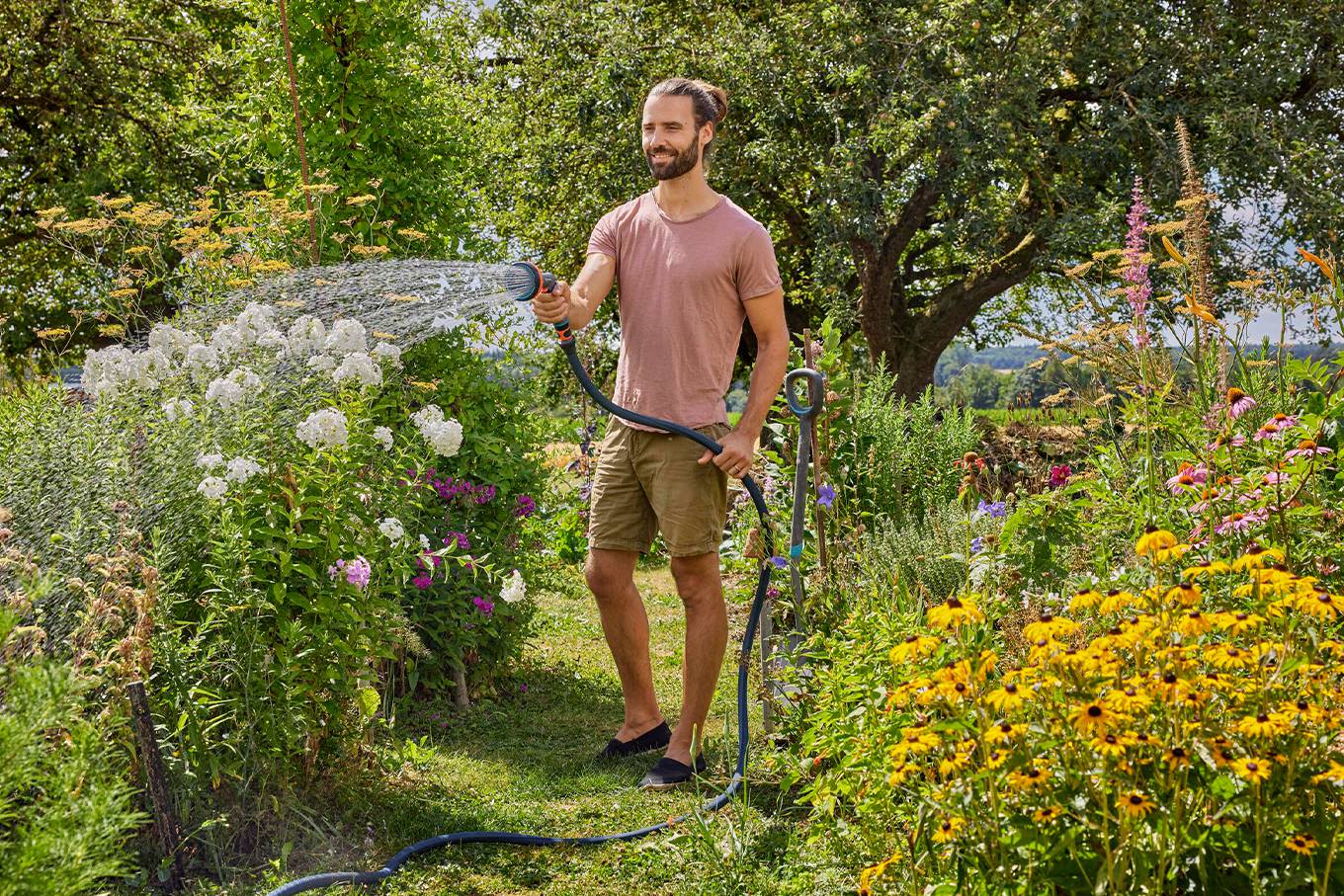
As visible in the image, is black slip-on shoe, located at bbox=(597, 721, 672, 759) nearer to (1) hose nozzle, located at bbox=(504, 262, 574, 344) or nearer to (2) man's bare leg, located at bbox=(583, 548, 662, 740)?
(2) man's bare leg, located at bbox=(583, 548, 662, 740)

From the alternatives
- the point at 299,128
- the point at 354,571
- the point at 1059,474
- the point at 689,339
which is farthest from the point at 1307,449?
the point at 299,128

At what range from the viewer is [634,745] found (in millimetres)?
3518

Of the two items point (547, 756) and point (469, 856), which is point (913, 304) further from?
point (469, 856)

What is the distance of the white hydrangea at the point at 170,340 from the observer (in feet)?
10.0

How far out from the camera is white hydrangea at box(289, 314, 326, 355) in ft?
9.90

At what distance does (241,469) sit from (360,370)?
415 millimetres

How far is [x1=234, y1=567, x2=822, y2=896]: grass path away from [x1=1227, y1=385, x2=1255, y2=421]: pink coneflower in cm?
138

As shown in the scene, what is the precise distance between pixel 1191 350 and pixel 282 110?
3441 mm

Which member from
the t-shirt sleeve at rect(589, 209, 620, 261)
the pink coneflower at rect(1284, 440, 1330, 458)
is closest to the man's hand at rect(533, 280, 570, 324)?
the t-shirt sleeve at rect(589, 209, 620, 261)

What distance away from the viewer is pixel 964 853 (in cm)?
182

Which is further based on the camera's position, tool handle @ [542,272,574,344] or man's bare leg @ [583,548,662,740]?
man's bare leg @ [583,548,662,740]

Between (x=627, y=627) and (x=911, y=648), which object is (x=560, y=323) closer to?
(x=627, y=627)

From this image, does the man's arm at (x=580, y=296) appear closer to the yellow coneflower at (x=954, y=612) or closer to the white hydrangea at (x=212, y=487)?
the white hydrangea at (x=212, y=487)

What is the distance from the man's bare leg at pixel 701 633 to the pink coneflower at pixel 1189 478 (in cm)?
122
